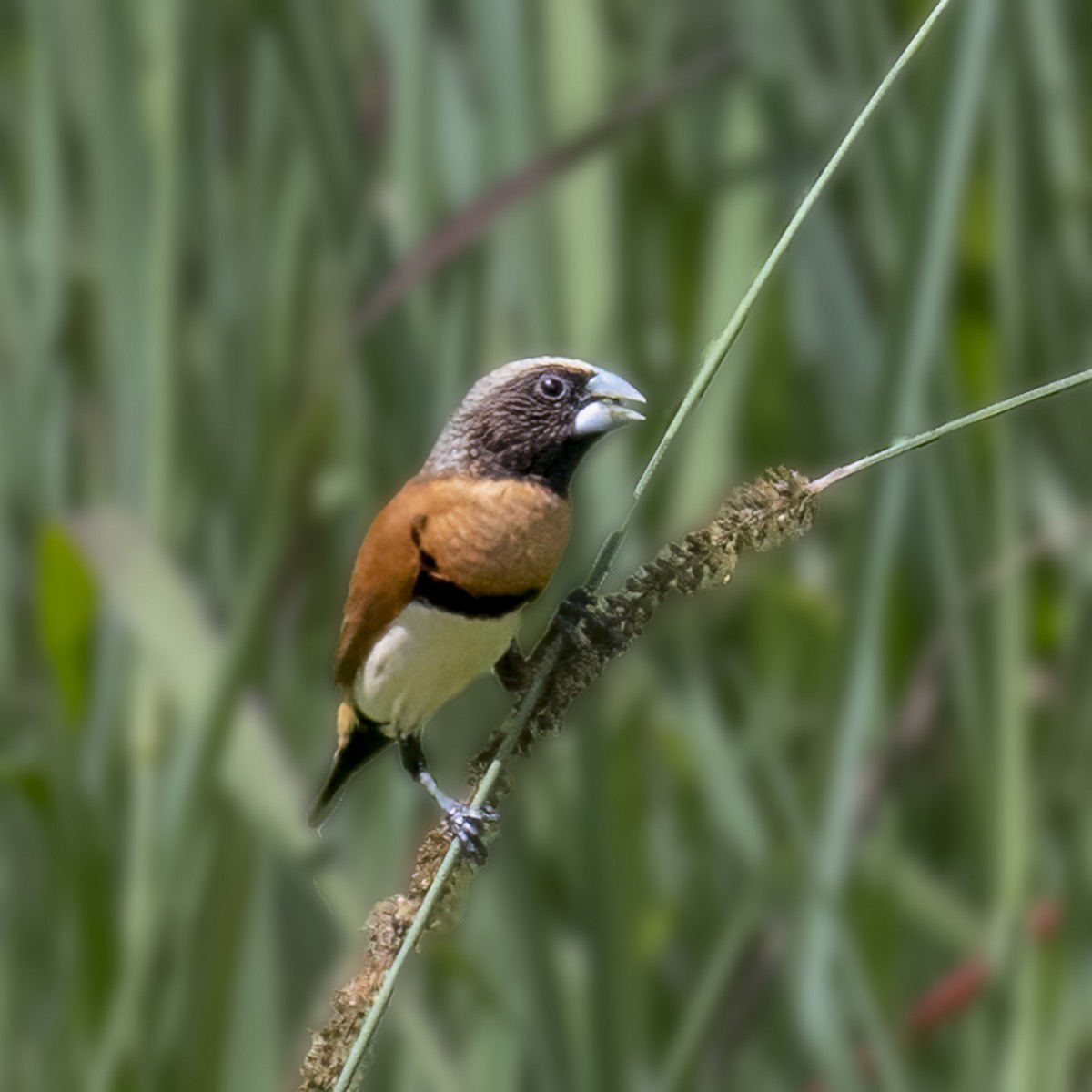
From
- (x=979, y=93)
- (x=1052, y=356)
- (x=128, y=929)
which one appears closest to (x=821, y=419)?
(x=1052, y=356)

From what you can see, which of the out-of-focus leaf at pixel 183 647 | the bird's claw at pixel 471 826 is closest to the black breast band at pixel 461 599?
the bird's claw at pixel 471 826

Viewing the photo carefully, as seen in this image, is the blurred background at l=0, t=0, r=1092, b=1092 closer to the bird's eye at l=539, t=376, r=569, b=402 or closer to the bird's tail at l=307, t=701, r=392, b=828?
the bird's tail at l=307, t=701, r=392, b=828

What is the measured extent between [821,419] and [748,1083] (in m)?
0.81

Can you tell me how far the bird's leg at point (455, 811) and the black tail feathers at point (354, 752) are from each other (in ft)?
0.05

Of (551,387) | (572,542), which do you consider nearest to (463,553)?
(551,387)

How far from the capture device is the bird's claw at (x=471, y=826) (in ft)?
2.40

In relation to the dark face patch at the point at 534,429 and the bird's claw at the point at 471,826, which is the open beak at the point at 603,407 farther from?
the bird's claw at the point at 471,826

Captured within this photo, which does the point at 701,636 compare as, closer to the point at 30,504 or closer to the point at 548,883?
the point at 548,883

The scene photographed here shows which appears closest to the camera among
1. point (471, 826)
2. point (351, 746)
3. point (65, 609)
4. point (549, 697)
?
point (549, 697)

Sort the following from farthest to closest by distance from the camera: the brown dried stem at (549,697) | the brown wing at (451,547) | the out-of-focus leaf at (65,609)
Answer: the out-of-focus leaf at (65,609)
the brown wing at (451,547)
the brown dried stem at (549,697)

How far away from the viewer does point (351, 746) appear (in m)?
0.93

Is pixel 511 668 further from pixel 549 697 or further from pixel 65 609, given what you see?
pixel 65 609

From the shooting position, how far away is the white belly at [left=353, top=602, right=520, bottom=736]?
85 centimetres

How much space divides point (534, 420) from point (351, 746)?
0.70 ft
